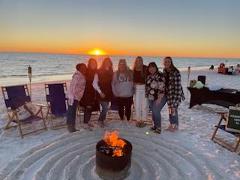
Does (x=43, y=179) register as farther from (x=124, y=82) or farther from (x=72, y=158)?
(x=124, y=82)

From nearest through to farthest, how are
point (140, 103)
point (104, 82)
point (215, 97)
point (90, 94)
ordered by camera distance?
point (90, 94), point (104, 82), point (140, 103), point (215, 97)

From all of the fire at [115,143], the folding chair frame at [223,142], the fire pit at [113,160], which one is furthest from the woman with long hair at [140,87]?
the fire pit at [113,160]

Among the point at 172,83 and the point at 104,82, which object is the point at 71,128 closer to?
the point at 104,82

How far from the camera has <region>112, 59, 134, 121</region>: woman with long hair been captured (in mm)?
6945

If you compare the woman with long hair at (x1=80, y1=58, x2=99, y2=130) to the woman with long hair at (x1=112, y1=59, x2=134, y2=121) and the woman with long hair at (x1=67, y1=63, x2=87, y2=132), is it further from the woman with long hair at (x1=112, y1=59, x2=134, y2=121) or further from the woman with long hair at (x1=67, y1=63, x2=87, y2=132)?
the woman with long hair at (x1=112, y1=59, x2=134, y2=121)

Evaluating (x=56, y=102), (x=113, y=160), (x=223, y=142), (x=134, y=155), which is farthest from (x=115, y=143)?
(x=223, y=142)

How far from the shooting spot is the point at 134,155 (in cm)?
557

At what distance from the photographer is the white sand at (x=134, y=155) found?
15.6 feet

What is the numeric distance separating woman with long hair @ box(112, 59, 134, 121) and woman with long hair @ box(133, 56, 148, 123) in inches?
7.7

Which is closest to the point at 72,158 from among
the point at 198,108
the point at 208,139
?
the point at 208,139

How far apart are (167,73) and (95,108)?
2219mm

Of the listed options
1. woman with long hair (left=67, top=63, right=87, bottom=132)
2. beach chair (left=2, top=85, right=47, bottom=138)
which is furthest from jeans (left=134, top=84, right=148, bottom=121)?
beach chair (left=2, top=85, right=47, bottom=138)

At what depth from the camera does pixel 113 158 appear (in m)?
4.32

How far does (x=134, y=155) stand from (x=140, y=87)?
2121 mm
